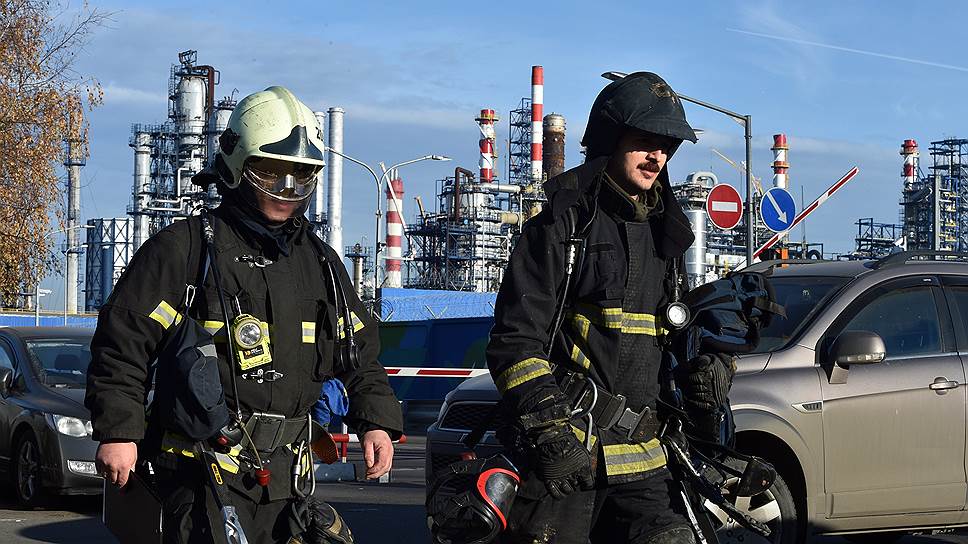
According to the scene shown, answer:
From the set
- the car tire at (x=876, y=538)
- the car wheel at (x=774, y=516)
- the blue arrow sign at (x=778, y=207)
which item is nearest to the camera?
the car wheel at (x=774, y=516)

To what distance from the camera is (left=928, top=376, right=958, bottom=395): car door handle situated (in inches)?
295

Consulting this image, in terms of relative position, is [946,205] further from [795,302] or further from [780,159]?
[795,302]

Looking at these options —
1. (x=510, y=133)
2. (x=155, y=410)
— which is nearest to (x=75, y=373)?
(x=155, y=410)

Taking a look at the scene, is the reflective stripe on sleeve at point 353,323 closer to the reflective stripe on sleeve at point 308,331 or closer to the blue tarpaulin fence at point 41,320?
the reflective stripe on sleeve at point 308,331

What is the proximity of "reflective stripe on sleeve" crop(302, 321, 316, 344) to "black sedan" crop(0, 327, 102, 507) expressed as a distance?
638cm

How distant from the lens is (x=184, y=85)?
3014 inches

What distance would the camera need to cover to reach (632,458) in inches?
164

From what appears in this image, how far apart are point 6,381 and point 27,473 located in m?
0.76

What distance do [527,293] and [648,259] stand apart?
0.52 metres

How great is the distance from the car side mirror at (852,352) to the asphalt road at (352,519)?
5.87 feet

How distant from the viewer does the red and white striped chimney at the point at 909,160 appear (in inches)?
3561

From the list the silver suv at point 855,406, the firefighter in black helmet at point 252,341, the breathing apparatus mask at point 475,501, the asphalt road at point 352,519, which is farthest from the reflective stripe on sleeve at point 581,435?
the asphalt road at point 352,519

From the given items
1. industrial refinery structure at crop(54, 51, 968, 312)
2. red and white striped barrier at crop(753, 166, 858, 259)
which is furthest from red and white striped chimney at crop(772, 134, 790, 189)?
red and white striped barrier at crop(753, 166, 858, 259)

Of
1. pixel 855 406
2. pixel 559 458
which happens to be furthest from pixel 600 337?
pixel 855 406
